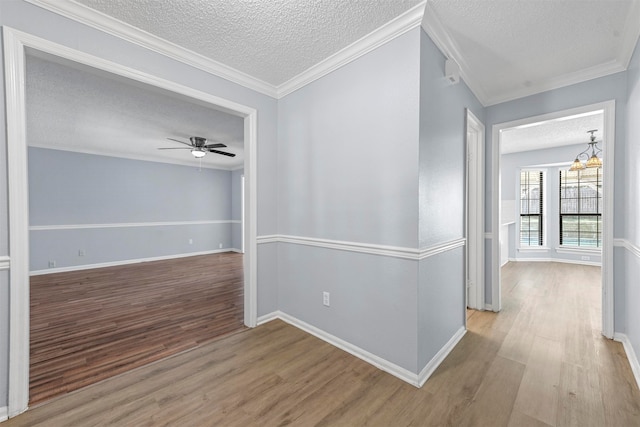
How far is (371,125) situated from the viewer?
80.8 inches

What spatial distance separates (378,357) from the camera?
6.64ft

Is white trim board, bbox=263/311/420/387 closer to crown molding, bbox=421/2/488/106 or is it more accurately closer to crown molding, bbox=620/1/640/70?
crown molding, bbox=421/2/488/106

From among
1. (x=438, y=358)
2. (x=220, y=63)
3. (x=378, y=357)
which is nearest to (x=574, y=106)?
(x=438, y=358)

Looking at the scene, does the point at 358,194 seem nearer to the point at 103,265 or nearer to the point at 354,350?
the point at 354,350

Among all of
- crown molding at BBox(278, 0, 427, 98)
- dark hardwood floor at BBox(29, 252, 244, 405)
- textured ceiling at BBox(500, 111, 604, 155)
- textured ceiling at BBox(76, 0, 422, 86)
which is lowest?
dark hardwood floor at BBox(29, 252, 244, 405)

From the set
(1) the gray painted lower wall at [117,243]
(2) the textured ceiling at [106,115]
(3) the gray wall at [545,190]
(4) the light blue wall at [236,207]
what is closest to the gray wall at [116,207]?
(1) the gray painted lower wall at [117,243]

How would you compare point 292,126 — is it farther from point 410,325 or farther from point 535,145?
point 535,145

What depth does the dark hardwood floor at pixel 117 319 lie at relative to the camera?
6.66 feet

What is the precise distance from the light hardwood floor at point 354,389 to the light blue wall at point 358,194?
0.97 ft

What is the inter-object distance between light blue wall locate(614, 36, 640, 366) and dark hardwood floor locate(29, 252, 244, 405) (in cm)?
335

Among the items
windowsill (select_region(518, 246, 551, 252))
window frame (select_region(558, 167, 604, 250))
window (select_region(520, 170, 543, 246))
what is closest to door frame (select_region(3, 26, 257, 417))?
windowsill (select_region(518, 246, 551, 252))

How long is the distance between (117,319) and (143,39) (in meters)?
2.86

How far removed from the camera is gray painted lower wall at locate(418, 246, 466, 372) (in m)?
1.88

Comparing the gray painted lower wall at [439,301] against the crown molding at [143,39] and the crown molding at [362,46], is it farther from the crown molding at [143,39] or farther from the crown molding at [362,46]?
the crown molding at [143,39]
